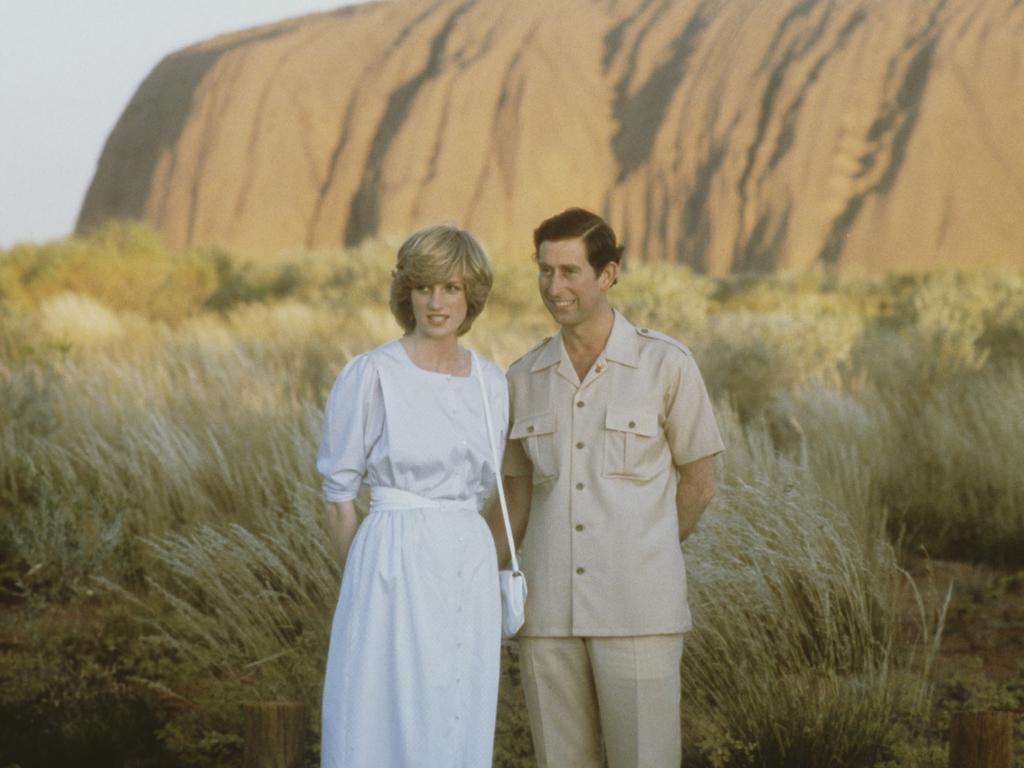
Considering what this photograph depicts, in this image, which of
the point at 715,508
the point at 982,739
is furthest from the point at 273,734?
the point at 715,508

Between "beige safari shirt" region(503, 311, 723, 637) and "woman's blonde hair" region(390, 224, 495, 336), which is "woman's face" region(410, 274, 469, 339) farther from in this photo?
"beige safari shirt" region(503, 311, 723, 637)

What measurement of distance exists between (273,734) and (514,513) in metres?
0.92

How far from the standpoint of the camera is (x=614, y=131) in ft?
148

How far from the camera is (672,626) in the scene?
330 cm

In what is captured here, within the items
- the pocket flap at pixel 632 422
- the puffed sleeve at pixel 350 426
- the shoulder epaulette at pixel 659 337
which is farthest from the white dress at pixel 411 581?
the shoulder epaulette at pixel 659 337

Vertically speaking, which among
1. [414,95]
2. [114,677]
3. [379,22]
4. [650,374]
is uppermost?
[379,22]

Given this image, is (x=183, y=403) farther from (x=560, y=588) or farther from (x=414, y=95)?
(x=414, y=95)

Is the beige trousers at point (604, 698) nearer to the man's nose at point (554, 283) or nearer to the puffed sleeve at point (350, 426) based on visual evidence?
the puffed sleeve at point (350, 426)

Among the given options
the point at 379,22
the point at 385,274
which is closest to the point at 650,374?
the point at 385,274

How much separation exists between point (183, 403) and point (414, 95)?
38861 millimetres

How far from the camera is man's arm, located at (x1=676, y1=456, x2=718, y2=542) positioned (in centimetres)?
343

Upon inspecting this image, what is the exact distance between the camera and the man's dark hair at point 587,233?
3268mm

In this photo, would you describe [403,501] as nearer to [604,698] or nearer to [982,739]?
[604,698]

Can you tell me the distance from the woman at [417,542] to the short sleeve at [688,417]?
49 centimetres
